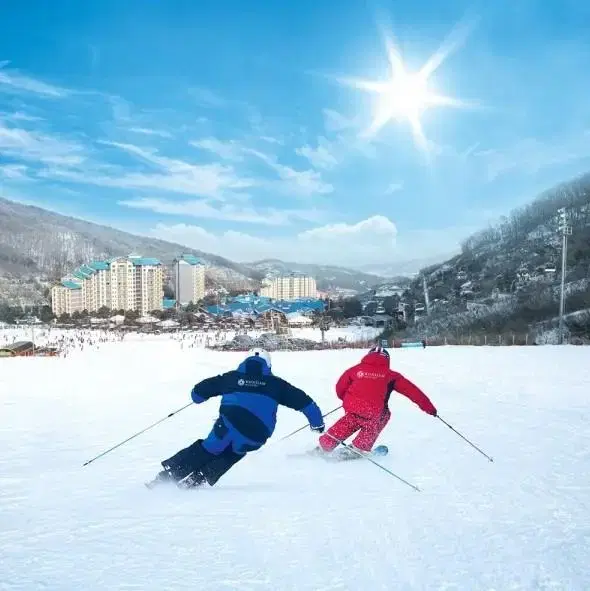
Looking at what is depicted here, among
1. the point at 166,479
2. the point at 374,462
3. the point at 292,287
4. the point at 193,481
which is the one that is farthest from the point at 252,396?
the point at 292,287

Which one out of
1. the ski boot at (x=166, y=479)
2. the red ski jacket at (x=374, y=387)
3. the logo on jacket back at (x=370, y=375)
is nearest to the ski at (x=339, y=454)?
the red ski jacket at (x=374, y=387)

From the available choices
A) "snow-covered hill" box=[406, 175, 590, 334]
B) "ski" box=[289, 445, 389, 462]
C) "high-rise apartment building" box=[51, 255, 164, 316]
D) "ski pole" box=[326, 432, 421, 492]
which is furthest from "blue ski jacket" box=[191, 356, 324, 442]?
"high-rise apartment building" box=[51, 255, 164, 316]

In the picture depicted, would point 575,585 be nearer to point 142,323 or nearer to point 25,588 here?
point 25,588

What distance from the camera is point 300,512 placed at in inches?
125

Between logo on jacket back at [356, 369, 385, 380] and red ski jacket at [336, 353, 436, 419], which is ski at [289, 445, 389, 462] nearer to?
red ski jacket at [336, 353, 436, 419]

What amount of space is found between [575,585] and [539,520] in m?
0.82

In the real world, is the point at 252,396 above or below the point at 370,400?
above

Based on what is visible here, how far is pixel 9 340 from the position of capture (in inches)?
1432

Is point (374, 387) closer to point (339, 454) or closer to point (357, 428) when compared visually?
point (357, 428)

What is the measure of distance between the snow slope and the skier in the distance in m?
0.16

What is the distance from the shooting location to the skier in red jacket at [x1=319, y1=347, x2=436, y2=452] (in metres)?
4.84

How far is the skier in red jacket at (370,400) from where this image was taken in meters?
4.84

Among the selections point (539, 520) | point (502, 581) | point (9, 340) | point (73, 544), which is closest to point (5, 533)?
point (73, 544)

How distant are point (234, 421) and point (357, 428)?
1.63 meters
